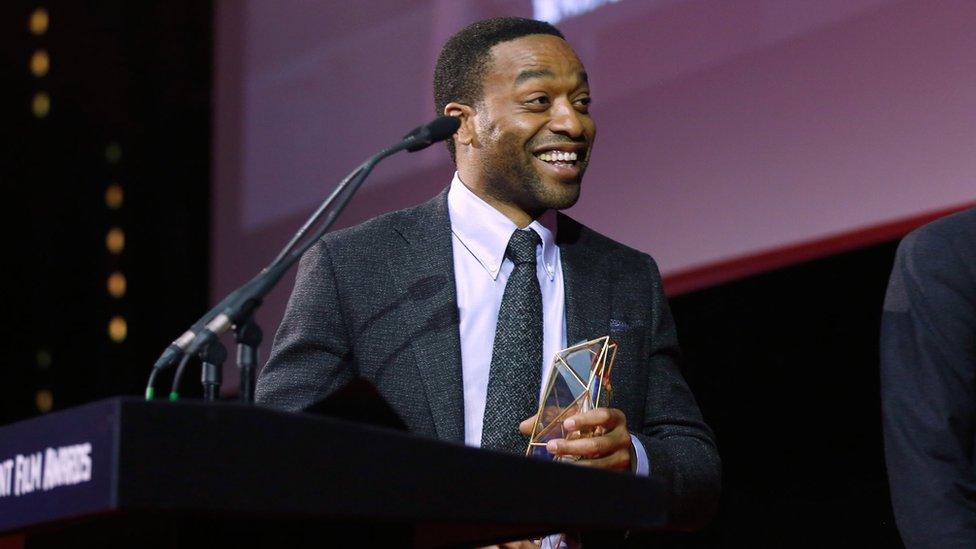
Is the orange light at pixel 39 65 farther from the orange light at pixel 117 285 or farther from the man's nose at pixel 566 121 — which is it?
the man's nose at pixel 566 121

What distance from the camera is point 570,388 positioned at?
1986 mm

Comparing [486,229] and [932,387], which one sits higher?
[486,229]

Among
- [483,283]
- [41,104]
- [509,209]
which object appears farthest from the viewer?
[41,104]

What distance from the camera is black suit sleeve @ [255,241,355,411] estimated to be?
2.23m

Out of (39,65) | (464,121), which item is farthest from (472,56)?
(39,65)

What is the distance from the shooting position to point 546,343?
240 centimetres

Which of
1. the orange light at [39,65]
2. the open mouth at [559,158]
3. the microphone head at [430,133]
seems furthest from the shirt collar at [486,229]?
the orange light at [39,65]

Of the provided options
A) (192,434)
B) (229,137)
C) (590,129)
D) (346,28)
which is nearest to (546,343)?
(590,129)

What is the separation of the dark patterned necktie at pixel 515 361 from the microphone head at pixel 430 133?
20.5 inches

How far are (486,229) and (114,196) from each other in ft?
9.85

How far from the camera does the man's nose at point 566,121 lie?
2.45 m

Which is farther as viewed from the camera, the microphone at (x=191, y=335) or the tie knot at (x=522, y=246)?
the tie knot at (x=522, y=246)

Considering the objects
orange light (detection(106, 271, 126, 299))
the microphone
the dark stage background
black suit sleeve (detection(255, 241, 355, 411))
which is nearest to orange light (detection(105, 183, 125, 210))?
the dark stage background

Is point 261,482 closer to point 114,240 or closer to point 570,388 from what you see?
point 570,388
